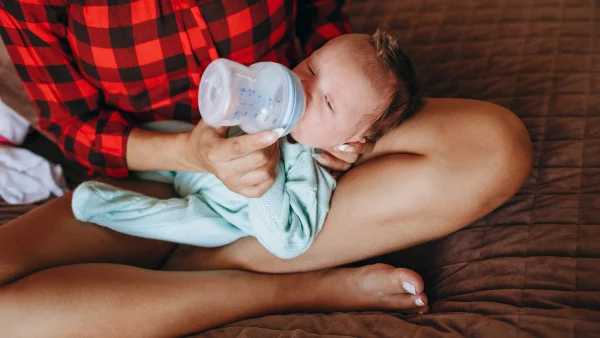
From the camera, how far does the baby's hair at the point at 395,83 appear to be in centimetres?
99

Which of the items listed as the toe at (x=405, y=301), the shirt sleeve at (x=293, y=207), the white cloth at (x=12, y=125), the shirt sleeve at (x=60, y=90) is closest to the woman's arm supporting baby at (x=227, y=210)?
the shirt sleeve at (x=293, y=207)

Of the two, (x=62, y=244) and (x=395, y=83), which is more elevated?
(x=395, y=83)

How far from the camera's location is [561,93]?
1.32 meters

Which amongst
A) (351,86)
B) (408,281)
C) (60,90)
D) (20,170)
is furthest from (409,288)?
(20,170)

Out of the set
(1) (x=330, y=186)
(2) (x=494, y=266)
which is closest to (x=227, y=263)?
(1) (x=330, y=186)

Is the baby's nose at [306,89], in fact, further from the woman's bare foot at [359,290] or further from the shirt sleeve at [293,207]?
the woman's bare foot at [359,290]

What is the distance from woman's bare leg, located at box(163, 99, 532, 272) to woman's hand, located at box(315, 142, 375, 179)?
0.03 m

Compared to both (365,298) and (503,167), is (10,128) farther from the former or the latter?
(503,167)

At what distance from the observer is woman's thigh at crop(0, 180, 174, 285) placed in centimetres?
102

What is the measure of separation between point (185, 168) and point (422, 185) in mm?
497

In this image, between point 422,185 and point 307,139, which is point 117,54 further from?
point 422,185

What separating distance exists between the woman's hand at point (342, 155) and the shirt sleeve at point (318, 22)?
342 mm

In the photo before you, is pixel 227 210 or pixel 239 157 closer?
pixel 239 157

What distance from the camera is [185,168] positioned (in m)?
1.15
